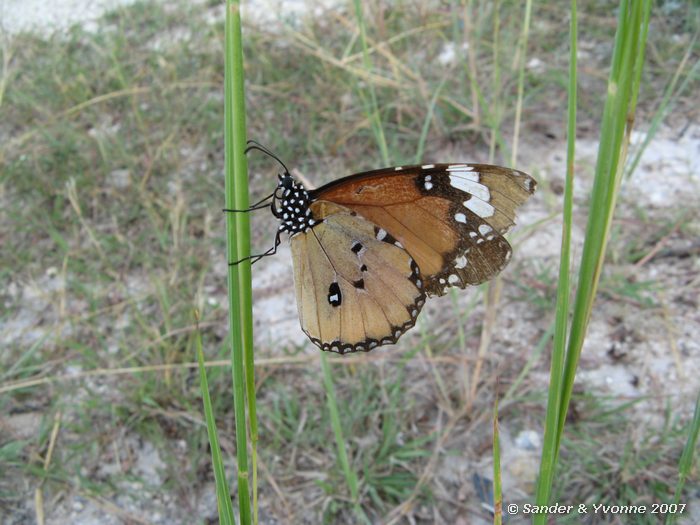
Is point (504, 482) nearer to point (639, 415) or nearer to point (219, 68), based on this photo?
point (639, 415)

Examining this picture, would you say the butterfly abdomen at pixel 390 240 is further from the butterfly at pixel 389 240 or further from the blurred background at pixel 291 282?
the blurred background at pixel 291 282

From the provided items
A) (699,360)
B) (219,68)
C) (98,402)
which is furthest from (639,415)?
(219,68)

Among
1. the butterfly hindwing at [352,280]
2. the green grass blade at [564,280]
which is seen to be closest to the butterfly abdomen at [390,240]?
the butterfly hindwing at [352,280]

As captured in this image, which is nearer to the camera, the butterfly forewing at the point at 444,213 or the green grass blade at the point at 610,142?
the green grass blade at the point at 610,142

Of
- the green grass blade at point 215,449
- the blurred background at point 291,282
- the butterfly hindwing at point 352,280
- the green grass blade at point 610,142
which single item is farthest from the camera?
the blurred background at point 291,282

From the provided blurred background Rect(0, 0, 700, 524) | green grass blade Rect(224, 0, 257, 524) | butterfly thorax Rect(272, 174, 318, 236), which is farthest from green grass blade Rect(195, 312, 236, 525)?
blurred background Rect(0, 0, 700, 524)

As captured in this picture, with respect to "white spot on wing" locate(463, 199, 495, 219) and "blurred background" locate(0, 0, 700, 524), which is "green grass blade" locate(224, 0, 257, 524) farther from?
"blurred background" locate(0, 0, 700, 524)
